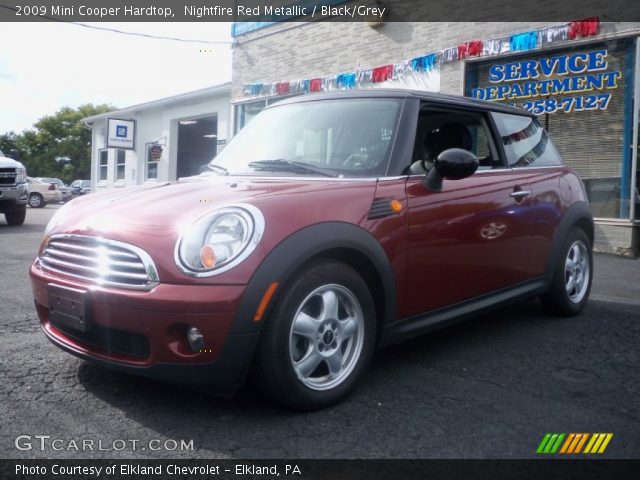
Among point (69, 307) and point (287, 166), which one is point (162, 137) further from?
point (69, 307)

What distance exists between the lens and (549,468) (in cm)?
239

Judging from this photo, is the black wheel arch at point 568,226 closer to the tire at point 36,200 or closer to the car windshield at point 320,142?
the car windshield at point 320,142

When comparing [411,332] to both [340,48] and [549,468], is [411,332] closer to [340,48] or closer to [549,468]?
[549,468]

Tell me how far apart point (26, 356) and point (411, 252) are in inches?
88.8

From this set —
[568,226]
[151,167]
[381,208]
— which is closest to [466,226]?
[381,208]

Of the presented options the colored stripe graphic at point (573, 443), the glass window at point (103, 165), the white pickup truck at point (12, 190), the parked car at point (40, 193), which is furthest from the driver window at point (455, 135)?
the parked car at point (40, 193)

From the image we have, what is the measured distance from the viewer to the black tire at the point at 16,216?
1299 centimetres

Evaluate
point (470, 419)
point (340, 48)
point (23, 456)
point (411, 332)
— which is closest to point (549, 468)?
point (470, 419)

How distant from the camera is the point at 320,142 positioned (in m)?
3.71

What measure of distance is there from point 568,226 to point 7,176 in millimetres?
11462

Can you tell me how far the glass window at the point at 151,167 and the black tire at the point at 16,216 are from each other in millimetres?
9233

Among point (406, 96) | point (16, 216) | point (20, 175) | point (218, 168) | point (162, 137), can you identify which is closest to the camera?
point (406, 96)

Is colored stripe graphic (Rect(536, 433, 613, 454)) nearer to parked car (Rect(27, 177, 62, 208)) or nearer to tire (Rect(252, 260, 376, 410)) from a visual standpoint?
tire (Rect(252, 260, 376, 410))

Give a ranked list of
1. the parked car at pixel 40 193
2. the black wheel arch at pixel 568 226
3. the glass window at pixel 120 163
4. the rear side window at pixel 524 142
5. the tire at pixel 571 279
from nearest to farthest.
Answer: the rear side window at pixel 524 142, the black wheel arch at pixel 568 226, the tire at pixel 571 279, the glass window at pixel 120 163, the parked car at pixel 40 193
